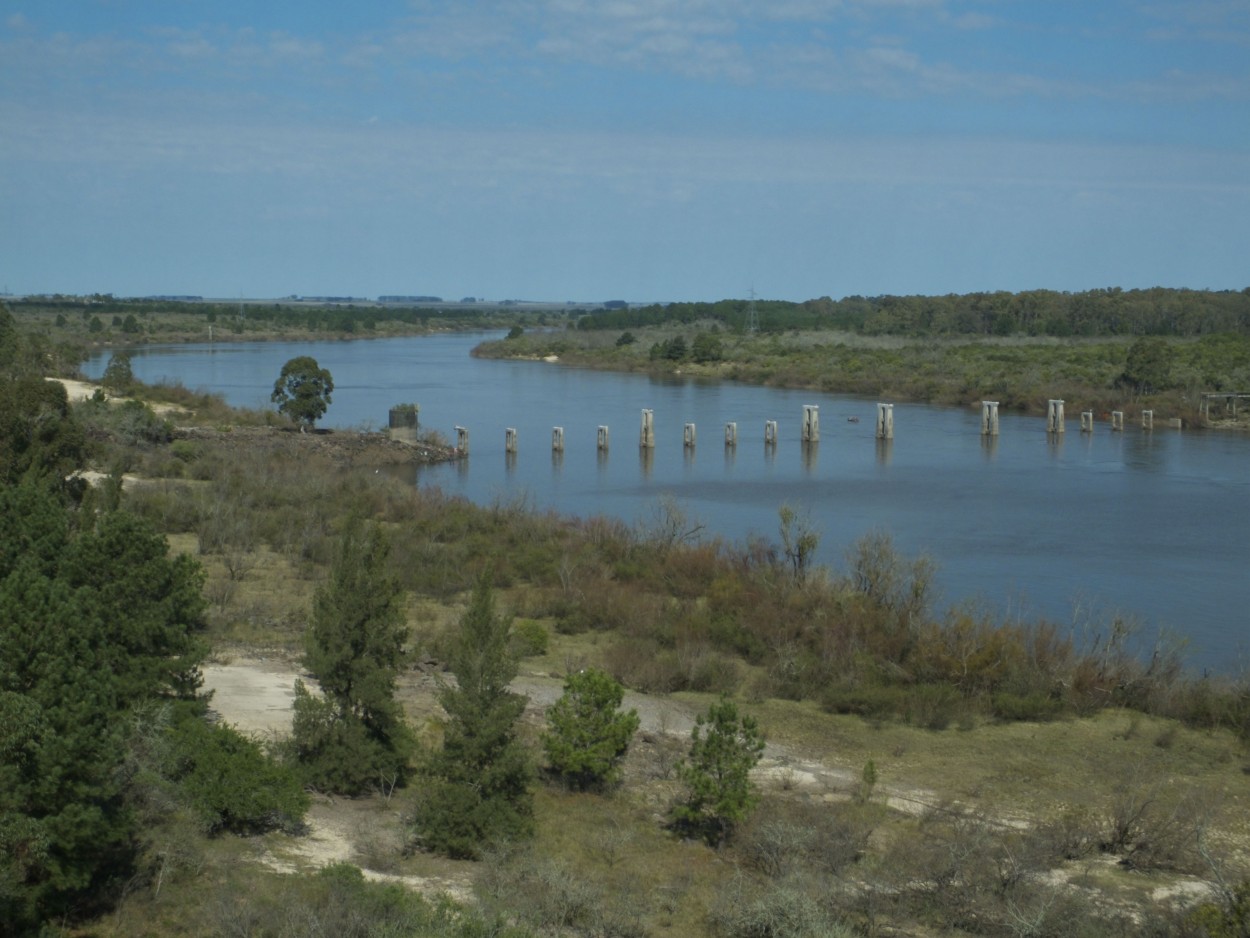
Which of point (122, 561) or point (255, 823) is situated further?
point (122, 561)

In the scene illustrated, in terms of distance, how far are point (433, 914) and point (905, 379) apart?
207ft

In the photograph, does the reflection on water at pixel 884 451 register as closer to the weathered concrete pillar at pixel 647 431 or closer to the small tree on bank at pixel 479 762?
the weathered concrete pillar at pixel 647 431

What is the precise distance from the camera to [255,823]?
463 inches

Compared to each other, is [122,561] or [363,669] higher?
[122,561]

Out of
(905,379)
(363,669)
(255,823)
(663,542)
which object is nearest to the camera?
(255,823)

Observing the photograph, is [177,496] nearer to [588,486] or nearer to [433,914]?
[588,486]

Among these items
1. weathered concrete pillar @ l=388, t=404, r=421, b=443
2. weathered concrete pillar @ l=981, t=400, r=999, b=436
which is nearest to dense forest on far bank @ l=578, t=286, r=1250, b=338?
weathered concrete pillar @ l=981, t=400, r=999, b=436

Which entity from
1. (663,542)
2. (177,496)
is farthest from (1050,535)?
(177,496)

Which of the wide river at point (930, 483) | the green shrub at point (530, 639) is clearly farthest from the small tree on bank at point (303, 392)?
the green shrub at point (530, 639)

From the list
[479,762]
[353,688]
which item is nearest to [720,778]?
[479,762]

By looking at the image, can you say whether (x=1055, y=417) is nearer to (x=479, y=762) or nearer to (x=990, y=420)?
(x=990, y=420)

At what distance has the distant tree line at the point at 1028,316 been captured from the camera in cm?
10306

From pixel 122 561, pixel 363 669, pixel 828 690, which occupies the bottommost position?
pixel 828 690

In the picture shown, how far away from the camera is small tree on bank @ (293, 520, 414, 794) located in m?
13.0
